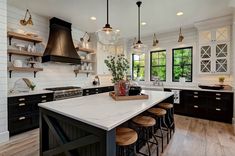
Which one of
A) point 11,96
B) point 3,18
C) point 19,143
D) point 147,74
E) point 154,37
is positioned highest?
point 154,37

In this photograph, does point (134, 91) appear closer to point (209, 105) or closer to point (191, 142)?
point (191, 142)

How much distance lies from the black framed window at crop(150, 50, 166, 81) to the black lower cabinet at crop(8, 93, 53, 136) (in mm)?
4238

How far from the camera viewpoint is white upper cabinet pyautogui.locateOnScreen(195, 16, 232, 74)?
4.00m

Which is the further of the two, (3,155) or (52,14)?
(52,14)

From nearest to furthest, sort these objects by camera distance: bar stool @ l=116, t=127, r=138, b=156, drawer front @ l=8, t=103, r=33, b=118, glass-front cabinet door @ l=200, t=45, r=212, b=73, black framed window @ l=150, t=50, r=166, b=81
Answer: bar stool @ l=116, t=127, r=138, b=156 → drawer front @ l=8, t=103, r=33, b=118 → glass-front cabinet door @ l=200, t=45, r=212, b=73 → black framed window @ l=150, t=50, r=166, b=81

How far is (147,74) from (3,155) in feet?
16.7

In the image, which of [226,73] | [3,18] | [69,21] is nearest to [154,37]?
[226,73]

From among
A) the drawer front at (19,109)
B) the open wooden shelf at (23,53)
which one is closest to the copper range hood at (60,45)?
the open wooden shelf at (23,53)

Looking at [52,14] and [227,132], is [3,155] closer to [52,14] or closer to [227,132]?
[52,14]

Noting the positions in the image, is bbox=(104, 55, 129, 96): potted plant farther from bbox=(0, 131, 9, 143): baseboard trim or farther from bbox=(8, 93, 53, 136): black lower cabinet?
bbox=(0, 131, 9, 143): baseboard trim

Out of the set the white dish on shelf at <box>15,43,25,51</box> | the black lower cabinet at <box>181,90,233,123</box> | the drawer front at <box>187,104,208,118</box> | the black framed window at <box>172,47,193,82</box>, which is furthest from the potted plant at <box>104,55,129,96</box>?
the black framed window at <box>172,47,193,82</box>

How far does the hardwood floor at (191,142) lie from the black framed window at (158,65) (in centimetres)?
248

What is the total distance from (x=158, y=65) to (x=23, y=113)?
15.9ft

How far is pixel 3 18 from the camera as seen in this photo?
2752 millimetres
